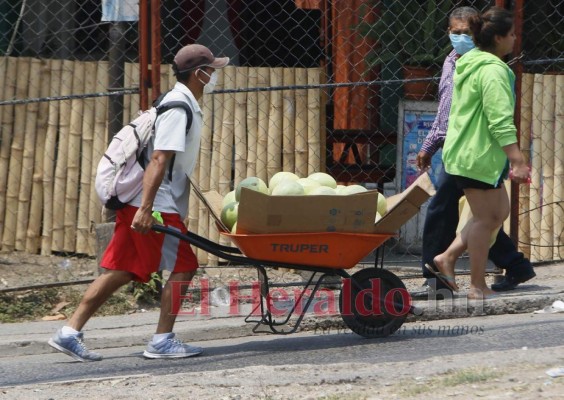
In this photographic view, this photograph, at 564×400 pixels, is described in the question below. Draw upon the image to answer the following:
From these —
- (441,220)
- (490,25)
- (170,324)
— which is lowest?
(170,324)

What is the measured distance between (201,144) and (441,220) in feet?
6.67

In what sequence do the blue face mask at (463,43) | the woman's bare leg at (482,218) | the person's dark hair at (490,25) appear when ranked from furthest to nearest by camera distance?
the blue face mask at (463,43) < the woman's bare leg at (482,218) < the person's dark hair at (490,25)

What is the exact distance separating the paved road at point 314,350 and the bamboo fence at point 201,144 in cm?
173

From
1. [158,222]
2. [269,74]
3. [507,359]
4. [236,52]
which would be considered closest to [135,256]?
[158,222]

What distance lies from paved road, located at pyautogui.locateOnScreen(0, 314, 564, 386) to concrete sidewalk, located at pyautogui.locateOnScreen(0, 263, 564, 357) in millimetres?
96

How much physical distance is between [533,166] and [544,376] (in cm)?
368

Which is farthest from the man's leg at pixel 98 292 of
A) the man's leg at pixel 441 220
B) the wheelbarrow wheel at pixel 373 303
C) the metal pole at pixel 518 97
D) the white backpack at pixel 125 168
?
the metal pole at pixel 518 97

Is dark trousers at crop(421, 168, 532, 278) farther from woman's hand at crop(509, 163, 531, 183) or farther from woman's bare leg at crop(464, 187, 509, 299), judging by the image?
woman's hand at crop(509, 163, 531, 183)

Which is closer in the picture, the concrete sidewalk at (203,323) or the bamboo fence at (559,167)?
the concrete sidewalk at (203,323)

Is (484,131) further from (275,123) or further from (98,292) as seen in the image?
(98,292)

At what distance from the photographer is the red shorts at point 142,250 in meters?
6.66

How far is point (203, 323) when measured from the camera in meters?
7.76

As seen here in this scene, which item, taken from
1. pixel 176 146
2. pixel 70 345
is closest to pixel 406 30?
pixel 176 146

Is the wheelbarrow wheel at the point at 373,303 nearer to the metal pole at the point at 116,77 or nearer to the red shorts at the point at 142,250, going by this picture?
the red shorts at the point at 142,250
